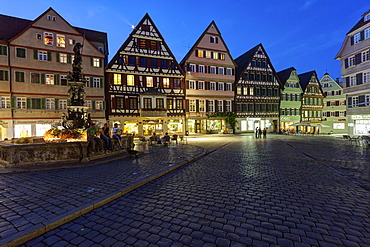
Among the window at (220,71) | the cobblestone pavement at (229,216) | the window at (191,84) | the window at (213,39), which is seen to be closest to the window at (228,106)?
the window at (220,71)

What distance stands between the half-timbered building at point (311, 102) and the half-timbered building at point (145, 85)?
28.4 meters

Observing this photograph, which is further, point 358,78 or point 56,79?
point 358,78

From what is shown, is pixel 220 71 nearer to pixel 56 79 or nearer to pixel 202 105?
pixel 202 105

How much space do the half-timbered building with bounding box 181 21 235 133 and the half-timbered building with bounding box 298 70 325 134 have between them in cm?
1822

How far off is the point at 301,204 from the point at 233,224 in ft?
6.68

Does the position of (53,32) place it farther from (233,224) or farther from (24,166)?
(233,224)

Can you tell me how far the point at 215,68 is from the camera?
3428cm

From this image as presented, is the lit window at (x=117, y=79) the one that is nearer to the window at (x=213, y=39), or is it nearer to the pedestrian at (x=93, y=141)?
the window at (x=213, y=39)

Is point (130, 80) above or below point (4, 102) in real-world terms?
above

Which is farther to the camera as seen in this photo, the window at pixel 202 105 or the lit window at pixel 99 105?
the window at pixel 202 105

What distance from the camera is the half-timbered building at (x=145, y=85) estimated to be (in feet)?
90.1

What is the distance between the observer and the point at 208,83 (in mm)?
33688

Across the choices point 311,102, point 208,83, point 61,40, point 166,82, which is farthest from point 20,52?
point 311,102

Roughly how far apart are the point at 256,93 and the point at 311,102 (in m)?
14.5
